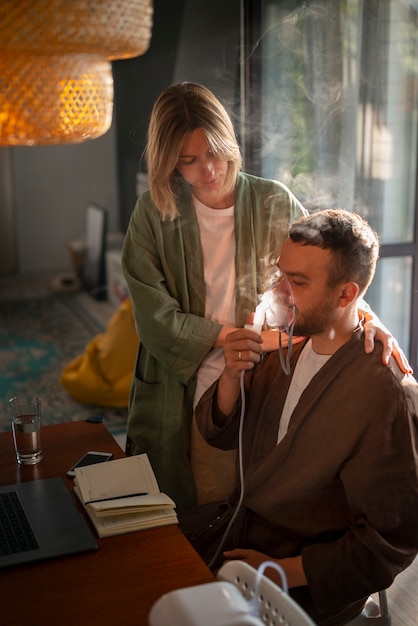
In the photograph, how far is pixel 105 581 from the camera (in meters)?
1.44

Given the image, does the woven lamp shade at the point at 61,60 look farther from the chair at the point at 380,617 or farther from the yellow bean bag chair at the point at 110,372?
the yellow bean bag chair at the point at 110,372

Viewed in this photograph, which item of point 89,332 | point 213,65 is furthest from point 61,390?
point 213,65

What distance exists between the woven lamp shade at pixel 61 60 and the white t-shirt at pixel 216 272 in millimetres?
464

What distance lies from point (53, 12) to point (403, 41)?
1.54 metres

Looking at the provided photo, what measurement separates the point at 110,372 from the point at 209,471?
1983 mm

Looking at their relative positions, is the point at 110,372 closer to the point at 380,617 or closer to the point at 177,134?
the point at 177,134

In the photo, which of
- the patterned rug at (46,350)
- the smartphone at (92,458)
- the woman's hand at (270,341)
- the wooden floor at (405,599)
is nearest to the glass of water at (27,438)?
the smartphone at (92,458)

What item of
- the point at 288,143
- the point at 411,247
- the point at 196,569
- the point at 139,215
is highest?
the point at 288,143

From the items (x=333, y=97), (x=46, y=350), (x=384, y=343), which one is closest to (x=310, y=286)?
(x=384, y=343)

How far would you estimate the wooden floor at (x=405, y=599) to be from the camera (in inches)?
88.8

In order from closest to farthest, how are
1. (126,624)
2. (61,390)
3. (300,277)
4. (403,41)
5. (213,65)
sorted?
(126,624)
(300,277)
(213,65)
(403,41)
(61,390)

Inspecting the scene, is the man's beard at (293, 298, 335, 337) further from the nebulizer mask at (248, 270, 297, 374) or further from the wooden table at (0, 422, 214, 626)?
the wooden table at (0, 422, 214, 626)

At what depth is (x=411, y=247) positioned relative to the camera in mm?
2826

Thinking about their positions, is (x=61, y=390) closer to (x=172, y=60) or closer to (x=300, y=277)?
(x=172, y=60)
